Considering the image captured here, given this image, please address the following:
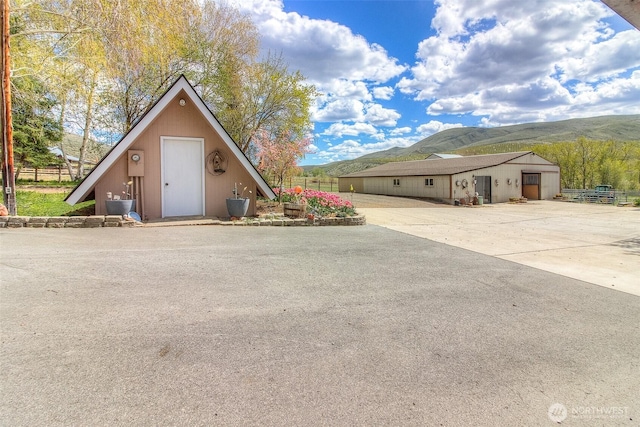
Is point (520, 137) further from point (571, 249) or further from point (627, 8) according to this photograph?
point (627, 8)

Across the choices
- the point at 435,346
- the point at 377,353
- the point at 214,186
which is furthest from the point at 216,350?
the point at 214,186

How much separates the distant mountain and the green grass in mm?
43202

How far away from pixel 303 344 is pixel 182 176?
847 centimetres

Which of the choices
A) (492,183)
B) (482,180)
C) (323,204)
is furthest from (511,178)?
(323,204)

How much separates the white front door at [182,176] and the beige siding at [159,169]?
Answer: 0.14m

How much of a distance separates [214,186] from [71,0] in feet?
19.7

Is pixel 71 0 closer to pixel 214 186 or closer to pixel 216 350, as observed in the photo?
pixel 214 186

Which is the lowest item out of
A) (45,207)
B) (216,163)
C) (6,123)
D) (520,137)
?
(45,207)

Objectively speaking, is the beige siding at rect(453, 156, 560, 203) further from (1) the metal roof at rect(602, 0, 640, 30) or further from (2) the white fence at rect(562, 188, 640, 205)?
(1) the metal roof at rect(602, 0, 640, 30)

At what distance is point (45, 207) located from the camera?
10227 mm

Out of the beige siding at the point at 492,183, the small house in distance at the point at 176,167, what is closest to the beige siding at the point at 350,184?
the beige siding at the point at 492,183

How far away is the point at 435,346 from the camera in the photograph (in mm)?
2801

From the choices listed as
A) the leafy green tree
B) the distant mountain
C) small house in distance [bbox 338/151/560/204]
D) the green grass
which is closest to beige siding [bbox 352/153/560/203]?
small house in distance [bbox 338/151/560/204]

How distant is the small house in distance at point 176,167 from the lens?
909 centimetres
